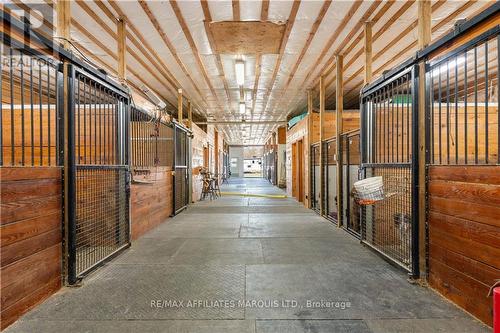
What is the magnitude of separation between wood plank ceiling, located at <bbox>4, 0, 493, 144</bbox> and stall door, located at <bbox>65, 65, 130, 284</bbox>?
3.57 ft

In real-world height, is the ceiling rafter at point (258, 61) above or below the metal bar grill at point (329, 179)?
above

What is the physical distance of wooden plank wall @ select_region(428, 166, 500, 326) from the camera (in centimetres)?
210

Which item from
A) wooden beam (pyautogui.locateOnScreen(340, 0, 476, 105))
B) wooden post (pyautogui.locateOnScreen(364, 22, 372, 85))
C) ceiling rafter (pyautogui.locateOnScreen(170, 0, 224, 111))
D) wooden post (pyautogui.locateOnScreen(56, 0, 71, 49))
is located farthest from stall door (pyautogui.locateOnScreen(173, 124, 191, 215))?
wooden post (pyautogui.locateOnScreen(364, 22, 372, 85))

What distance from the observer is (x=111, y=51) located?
5027 millimetres

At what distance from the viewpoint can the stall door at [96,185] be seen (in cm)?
286

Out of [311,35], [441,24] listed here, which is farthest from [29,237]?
[441,24]

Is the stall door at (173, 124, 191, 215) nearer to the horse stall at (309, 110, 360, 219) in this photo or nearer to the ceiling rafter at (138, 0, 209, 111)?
the ceiling rafter at (138, 0, 209, 111)

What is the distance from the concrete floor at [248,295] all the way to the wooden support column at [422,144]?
35 centimetres

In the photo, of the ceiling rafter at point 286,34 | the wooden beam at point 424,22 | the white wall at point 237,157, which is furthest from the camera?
the white wall at point 237,157

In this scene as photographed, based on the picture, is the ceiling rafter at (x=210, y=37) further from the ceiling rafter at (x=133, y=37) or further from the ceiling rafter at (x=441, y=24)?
the ceiling rafter at (x=441, y=24)

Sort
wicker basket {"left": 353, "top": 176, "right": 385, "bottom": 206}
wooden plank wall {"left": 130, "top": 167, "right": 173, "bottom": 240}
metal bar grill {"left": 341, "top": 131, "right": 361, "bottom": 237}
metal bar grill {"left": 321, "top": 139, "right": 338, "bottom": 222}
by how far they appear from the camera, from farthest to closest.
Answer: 1. metal bar grill {"left": 321, "top": 139, "right": 338, "bottom": 222}
2. metal bar grill {"left": 341, "top": 131, "right": 361, "bottom": 237}
3. wooden plank wall {"left": 130, "top": 167, "right": 173, "bottom": 240}
4. wicker basket {"left": 353, "top": 176, "right": 385, "bottom": 206}

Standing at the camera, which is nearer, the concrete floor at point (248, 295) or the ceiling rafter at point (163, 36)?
the concrete floor at point (248, 295)

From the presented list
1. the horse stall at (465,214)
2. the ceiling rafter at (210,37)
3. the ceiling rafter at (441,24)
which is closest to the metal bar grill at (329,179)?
the ceiling rafter at (441,24)

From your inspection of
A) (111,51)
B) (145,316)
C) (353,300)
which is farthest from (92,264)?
(111,51)
